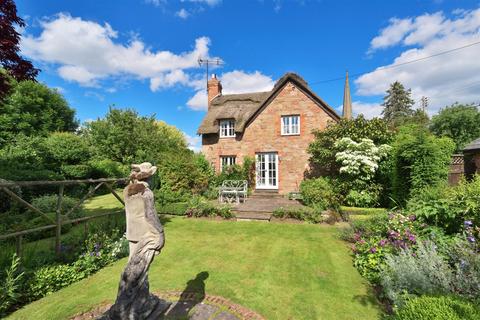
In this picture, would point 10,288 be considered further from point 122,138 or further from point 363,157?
point 122,138

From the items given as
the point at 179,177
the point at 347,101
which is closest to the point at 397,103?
the point at 347,101

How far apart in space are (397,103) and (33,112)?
58.5 metres

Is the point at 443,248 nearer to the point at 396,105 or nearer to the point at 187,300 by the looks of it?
the point at 187,300

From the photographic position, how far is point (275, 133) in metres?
16.9

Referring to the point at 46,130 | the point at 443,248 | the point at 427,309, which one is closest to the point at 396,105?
the point at 443,248

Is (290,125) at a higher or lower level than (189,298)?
higher

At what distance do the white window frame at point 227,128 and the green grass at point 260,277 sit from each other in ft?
34.4

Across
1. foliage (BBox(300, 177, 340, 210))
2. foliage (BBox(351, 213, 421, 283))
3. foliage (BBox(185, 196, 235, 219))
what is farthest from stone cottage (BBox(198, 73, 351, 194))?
foliage (BBox(351, 213, 421, 283))

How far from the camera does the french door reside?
55.4 ft

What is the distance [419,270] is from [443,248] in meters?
1.34

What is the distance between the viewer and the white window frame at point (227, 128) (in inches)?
719

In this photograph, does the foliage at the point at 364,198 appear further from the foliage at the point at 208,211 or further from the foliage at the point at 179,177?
the foliage at the point at 179,177

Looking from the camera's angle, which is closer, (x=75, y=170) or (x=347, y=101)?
(x=75, y=170)

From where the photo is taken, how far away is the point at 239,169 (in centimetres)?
1680
